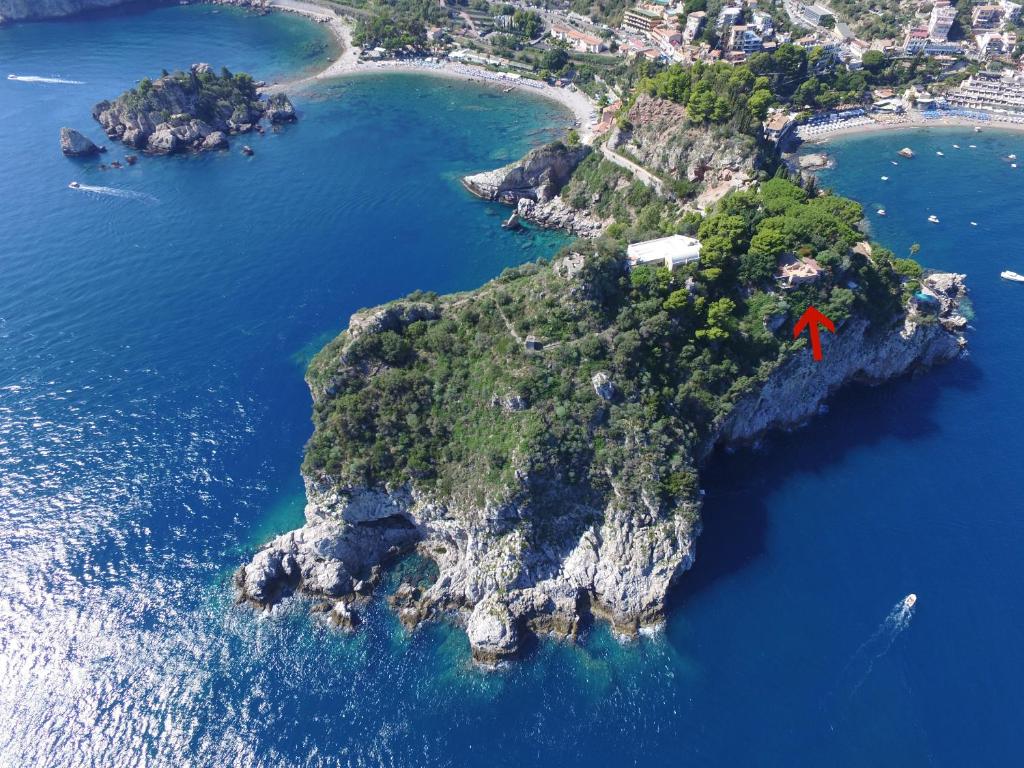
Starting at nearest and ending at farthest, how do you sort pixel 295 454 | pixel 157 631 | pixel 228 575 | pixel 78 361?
pixel 157 631, pixel 228 575, pixel 295 454, pixel 78 361

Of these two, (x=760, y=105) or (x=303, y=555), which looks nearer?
(x=303, y=555)

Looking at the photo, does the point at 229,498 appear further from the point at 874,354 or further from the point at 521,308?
the point at 874,354

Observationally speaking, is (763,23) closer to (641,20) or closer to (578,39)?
(641,20)

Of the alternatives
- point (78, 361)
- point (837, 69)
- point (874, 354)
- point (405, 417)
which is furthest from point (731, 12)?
point (78, 361)

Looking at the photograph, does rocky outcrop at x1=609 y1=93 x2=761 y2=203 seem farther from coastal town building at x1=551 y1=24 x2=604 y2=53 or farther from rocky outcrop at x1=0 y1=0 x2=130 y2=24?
rocky outcrop at x1=0 y1=0 x2=130 y2=24

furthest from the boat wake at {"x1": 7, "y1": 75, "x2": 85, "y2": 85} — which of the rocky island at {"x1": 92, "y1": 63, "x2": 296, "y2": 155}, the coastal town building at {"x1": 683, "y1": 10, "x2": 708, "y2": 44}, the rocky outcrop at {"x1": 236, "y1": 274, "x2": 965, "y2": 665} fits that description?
the coastal town building at {"x1": 683, "y1": 10, "x2": 708, "y2": 44}

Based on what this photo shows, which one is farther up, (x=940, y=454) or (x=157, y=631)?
(x=940, y=454)

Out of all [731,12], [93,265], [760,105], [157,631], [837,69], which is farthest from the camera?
[731,12]

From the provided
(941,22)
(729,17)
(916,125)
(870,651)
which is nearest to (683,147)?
(870,651)
